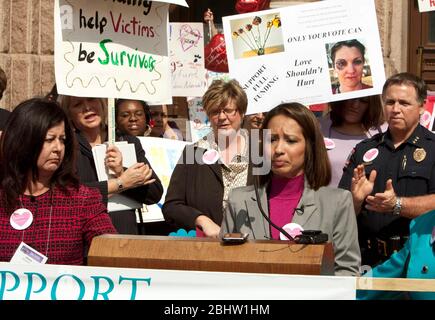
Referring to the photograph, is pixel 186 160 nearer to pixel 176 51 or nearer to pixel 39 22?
pixel 176 51

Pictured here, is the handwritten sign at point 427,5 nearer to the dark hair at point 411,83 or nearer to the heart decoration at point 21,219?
the dark hair at point 411,83

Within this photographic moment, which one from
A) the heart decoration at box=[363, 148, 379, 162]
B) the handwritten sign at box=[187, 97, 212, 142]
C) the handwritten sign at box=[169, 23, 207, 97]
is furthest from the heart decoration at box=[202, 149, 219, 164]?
the handwritten sign at box=[169, 23, 207, 97]

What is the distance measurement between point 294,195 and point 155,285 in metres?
1.00

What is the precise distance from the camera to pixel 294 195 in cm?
461

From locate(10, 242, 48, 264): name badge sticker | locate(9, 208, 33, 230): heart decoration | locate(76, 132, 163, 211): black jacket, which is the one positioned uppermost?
locate(76, 132, 163, 211): black jacket

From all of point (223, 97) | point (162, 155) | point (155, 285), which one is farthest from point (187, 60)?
point (155, 285)

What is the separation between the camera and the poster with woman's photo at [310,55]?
684 cm

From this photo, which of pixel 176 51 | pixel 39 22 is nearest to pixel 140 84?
pixel 176 51

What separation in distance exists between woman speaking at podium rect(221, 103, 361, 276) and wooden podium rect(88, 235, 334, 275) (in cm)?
60

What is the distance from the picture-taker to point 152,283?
151 inches

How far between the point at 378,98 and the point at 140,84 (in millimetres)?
1483

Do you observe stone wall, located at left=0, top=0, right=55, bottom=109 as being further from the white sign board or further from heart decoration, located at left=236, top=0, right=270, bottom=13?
the white sign board

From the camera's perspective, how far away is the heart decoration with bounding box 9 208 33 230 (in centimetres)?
444
